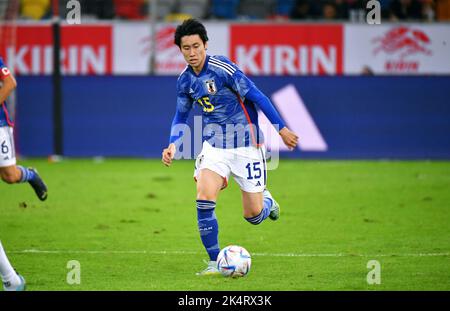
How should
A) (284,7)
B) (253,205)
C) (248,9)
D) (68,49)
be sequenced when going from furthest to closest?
(284,7) → (68,49) → (248,9) → (253,205)

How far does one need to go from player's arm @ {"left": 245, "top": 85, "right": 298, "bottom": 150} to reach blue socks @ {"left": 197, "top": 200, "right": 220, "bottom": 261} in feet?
3.16

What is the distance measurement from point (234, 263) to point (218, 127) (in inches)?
56.0

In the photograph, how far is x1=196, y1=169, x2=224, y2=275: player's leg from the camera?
8.92 m

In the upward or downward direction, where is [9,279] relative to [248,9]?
downward

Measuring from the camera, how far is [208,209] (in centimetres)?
894

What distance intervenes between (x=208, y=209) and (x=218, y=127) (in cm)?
85

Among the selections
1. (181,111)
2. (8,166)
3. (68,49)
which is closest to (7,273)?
(8,166)

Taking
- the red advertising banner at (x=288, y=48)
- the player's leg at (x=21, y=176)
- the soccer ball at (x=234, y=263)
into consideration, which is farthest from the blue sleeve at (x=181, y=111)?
the red advertising banner at (x=288, y=48)

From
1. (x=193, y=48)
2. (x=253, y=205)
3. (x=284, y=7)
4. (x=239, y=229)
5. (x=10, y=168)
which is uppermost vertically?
(x=284, y=7)

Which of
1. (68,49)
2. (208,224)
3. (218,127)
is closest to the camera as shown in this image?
(208,224)

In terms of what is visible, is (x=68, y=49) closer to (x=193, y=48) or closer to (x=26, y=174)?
(x=26, y=174)

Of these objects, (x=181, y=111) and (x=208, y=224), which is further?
(x=181, y=111)

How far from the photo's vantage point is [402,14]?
81.1 ft

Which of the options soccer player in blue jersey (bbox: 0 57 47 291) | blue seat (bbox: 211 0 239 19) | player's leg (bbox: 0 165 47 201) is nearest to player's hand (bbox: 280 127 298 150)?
soccer player in blue jersey (bbox: 0 57 47 291)
